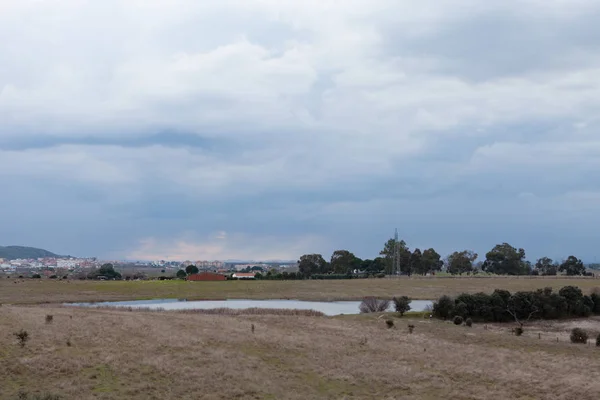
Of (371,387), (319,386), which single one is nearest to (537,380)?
(371,387)

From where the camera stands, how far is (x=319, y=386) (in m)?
28.2

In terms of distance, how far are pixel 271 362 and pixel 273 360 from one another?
1.32 ft

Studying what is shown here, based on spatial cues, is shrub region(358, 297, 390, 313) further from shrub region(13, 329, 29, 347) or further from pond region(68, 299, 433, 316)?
shrub region(13, 329, 29, 347)

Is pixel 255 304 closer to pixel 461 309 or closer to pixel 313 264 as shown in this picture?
pixel 461 309

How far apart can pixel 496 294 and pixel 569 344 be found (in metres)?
15.3

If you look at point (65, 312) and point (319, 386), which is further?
point (65, 312)

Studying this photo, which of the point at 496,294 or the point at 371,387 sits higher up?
the point at 496,294

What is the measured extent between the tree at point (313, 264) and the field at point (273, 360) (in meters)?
143

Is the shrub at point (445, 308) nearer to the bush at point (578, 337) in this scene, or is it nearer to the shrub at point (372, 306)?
the shrub at point (372, 306)

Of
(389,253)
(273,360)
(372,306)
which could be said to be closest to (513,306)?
(372,306)

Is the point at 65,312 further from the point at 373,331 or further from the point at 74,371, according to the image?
the point at 373,331

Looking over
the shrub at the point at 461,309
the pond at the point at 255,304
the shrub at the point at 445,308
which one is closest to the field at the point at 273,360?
the shrub at the point at 461,309

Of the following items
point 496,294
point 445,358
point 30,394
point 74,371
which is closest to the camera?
point 30,394

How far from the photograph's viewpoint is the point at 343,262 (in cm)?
19212
